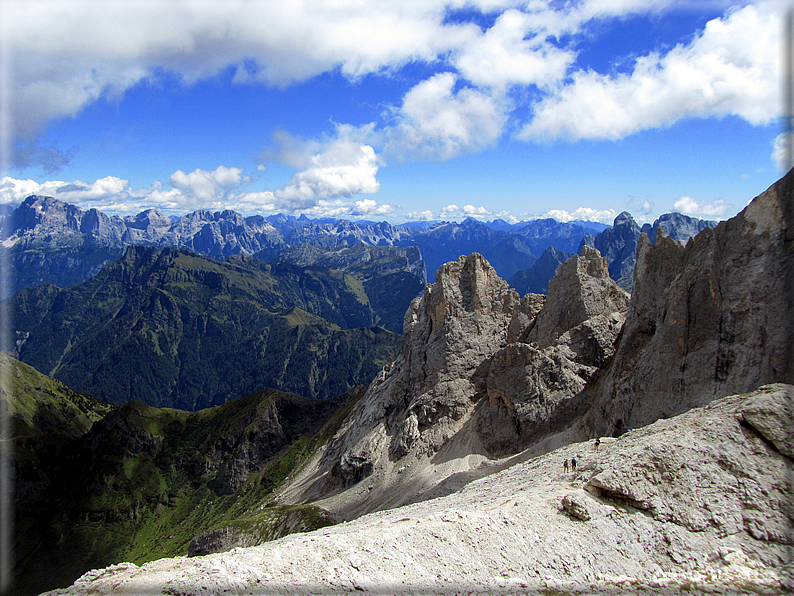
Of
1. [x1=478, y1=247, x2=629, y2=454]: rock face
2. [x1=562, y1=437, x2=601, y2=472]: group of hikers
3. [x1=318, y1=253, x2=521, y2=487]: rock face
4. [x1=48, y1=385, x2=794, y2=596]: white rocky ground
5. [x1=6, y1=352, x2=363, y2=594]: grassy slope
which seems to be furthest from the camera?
[x1=6, y1=352, x2=363, y2=594]: grassy slope

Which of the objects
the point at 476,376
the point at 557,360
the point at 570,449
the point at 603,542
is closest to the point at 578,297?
the point at 557,360

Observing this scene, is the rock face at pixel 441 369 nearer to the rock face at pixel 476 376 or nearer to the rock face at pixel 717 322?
the rock face at pixel 476 376

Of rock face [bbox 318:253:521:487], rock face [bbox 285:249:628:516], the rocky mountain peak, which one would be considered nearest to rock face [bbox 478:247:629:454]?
the rocky mountain peak

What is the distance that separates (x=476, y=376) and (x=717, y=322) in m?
44.7

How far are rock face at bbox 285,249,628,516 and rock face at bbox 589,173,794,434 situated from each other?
13.5 m

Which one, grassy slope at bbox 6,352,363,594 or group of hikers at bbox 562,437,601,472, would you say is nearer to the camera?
group of hikers at bbox 562,437,601,472

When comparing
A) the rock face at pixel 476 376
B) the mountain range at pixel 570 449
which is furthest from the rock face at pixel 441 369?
the mountain range at pixel 570 449

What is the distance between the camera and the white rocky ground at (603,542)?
18781 mm

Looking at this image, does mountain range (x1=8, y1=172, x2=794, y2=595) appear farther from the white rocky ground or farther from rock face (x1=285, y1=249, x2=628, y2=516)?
rock face (x1=285, y1=249, x2=628, y2=516)

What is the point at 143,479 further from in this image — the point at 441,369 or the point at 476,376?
the point at 476,376

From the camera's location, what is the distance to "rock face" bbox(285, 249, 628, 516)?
64.1m

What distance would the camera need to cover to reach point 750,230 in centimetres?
4069

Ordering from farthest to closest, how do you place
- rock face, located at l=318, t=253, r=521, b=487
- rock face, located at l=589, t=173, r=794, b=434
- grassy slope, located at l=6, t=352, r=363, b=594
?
1. grassy slope, located at l=6, t=352, r=363, b=594
2. rock face, located at l=318, t=253, r=521, b=487
3. rock face, located at l=589, t=173, r=794, b=434

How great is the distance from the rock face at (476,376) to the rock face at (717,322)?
13.5 metres
